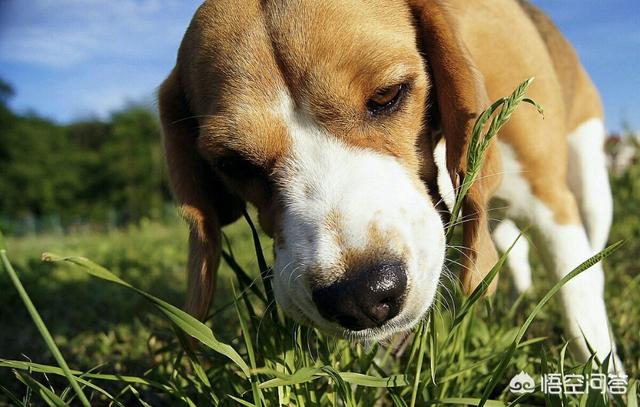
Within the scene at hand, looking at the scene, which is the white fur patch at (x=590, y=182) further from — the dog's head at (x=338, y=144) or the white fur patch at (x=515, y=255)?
the dog's head at (x=338, y=144)

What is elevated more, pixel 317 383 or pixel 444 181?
pixel 444 181

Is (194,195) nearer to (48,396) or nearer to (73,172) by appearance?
(48,396)

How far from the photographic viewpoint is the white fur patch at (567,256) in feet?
9.56

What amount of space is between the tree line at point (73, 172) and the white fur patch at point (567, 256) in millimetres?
51008

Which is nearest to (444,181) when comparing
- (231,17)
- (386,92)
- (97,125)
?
(386,92)

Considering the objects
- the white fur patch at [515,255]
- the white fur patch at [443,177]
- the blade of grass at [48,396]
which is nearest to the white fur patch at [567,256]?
the white fur patch at [443,177]

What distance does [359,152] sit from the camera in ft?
7.62

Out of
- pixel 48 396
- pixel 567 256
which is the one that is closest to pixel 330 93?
pixel 48 396

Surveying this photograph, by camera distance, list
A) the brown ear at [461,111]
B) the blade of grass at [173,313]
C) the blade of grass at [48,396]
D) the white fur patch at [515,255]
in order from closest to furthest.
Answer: the blade of grass at [173,313]
the blade of grass at [48,396]
the brown ear at [461,111]
the white fur patch at [515,255]

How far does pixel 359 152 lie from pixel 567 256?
1385 millimetres

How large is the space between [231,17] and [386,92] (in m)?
0.74

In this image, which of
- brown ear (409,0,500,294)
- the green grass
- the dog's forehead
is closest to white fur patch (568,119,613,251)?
the green grass

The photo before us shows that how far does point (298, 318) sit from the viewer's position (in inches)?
84.9

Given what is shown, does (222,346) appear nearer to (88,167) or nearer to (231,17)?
(231,17)
